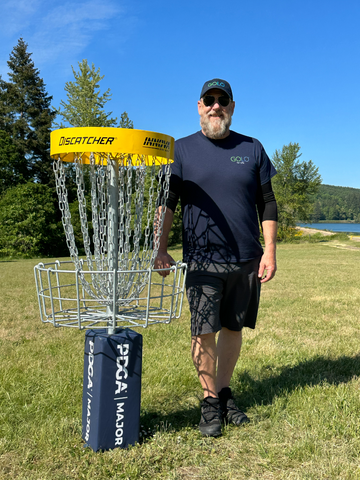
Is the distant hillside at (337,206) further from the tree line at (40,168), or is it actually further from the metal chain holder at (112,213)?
the metal chain holder at (112,213)

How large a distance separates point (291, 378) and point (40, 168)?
37848 mm

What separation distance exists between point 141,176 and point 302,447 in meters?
1.86

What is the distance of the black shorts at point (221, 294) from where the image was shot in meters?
2.74

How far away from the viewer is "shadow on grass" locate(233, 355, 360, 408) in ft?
10.8

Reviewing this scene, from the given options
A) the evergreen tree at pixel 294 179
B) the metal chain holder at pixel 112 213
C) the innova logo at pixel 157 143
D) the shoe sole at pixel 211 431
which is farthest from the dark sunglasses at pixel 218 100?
the evergreen tree at pixel 294 179

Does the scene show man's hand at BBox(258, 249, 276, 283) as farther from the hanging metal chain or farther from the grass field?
the grass field

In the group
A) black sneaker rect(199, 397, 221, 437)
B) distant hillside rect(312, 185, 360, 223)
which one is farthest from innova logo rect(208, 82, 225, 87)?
distant hillside rect(312, 185, 360, 223)

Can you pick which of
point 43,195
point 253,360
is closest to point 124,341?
point 253,360

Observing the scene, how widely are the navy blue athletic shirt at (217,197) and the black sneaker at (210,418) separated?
945mm

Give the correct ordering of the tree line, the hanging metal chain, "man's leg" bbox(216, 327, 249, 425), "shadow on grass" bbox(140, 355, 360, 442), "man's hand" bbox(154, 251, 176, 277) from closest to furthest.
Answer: the hanging metal chain, "man's hand" bbox(154, 251, 176, 277), "shadow on grass" bbox(140, 355, 360, 442), "man's leg" bbox(216, 327, 249, 425), the tree line

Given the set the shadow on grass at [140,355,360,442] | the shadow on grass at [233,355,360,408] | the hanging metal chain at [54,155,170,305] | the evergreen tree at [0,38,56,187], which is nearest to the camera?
the hanging metal chain at [54,155,170,305]

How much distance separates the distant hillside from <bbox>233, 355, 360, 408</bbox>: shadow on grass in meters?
120

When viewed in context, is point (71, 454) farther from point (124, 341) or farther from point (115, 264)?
point (115, 264)

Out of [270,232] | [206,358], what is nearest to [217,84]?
[270,232]
